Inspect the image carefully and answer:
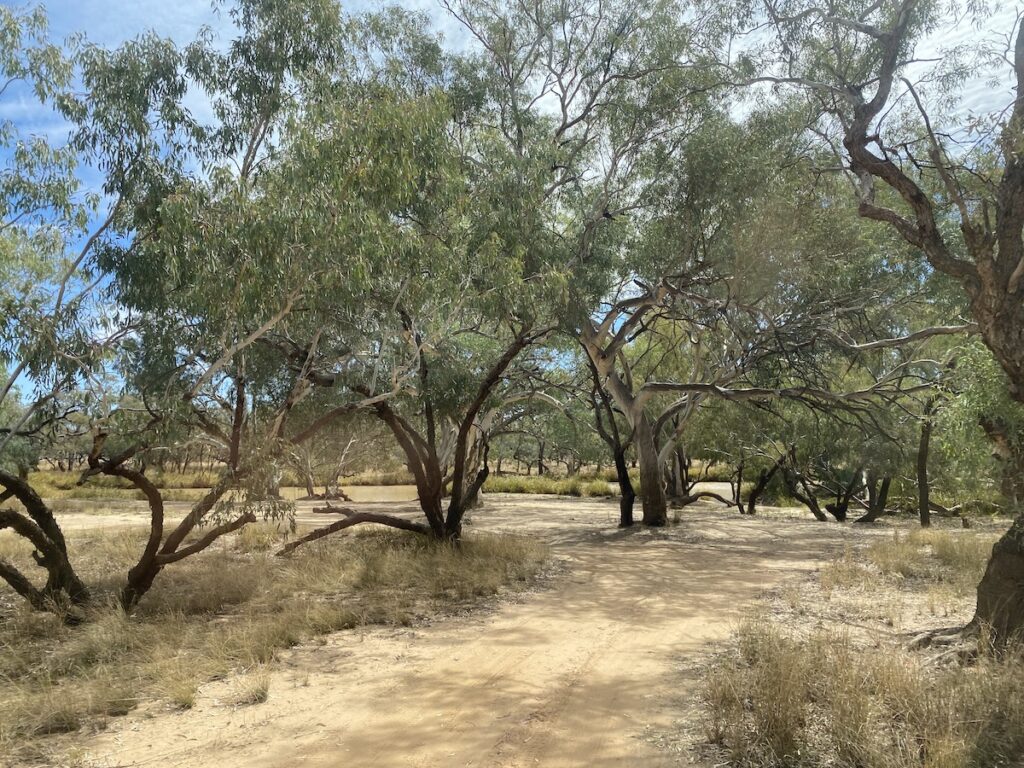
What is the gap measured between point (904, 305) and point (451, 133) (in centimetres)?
991

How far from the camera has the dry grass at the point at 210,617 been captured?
15.8ft

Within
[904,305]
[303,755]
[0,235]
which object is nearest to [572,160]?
[904,305]

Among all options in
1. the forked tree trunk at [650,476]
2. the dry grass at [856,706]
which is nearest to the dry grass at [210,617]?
the dry grass at [856,706]

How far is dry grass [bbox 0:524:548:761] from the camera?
4828 mm

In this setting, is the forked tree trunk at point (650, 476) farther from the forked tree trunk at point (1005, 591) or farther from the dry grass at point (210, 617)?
the forked tree trunk at point (1005, 591)

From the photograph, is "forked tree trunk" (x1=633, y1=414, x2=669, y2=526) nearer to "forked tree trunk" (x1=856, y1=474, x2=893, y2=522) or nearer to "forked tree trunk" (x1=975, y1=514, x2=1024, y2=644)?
"forked tree trunk" (x1=856, y1=474, x2=893, y2=522)

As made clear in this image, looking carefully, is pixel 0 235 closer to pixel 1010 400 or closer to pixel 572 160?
pixel 572 160

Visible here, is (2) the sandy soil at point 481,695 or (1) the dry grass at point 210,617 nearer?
(2) the sandy soil at point 481,695

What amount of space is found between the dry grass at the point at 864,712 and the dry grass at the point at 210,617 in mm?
3265

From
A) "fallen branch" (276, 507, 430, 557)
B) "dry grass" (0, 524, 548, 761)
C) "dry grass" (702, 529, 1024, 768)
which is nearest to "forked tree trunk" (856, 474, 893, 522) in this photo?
"dry grass" (0, 524, 548, 761)

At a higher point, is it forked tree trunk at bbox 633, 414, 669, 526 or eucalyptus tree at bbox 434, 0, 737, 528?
eucalyptus tree at bbox 434, 0, 737, 528

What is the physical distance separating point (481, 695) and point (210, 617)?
4.13 meters

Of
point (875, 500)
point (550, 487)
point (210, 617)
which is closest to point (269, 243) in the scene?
point (210, 617)

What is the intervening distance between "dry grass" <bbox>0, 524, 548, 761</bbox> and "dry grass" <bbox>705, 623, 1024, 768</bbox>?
129 inches
